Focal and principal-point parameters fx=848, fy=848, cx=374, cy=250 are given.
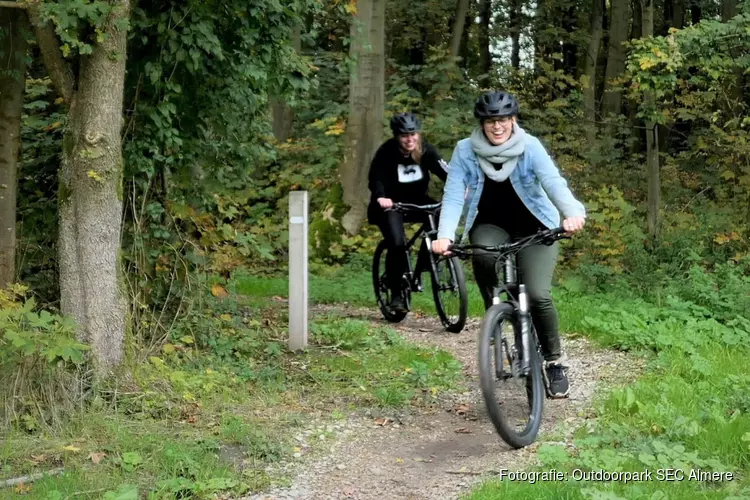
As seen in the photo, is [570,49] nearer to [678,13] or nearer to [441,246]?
[678,13]

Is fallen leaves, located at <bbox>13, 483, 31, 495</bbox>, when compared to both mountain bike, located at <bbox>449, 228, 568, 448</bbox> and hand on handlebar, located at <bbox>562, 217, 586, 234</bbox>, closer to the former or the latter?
mountain bike, located at <bbox>449, 228, 568, 448</bbox>

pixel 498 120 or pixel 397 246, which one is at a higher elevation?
pixel 498 120

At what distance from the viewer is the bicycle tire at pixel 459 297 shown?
8211mm

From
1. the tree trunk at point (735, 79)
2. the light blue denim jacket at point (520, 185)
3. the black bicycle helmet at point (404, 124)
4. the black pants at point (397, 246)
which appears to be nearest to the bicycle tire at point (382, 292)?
the black pants at point (397, 246)

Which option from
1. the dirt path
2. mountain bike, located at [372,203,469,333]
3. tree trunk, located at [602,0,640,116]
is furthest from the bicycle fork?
tree trunk, located at [602,0,640,116]

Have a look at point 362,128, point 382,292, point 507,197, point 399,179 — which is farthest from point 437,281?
point 362,128

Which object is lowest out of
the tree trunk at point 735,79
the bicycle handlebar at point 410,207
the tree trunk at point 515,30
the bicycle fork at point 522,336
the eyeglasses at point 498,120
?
the bicycle fork at point 522,336

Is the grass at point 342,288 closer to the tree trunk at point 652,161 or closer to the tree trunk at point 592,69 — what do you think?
the tree trunk at point 652,161

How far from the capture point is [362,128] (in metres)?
14.3

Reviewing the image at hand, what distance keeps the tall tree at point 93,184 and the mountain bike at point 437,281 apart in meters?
3.36

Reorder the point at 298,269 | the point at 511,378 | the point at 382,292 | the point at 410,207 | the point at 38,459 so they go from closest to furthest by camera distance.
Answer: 1. the point at 38,459
2. the point at 511,378
3. the point at 298,269
4. the point at 410,207
5. the point at 382,292

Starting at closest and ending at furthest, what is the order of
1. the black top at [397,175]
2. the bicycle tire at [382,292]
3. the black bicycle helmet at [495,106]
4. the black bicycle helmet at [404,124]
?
the black bicycle helmet at [495,106] < the black bicycle helmet at [404,124] < the black top at [397,175] < the bicycle tire at [382,292]

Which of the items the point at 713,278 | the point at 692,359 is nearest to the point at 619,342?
the point at 692,359

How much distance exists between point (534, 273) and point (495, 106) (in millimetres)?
1067
